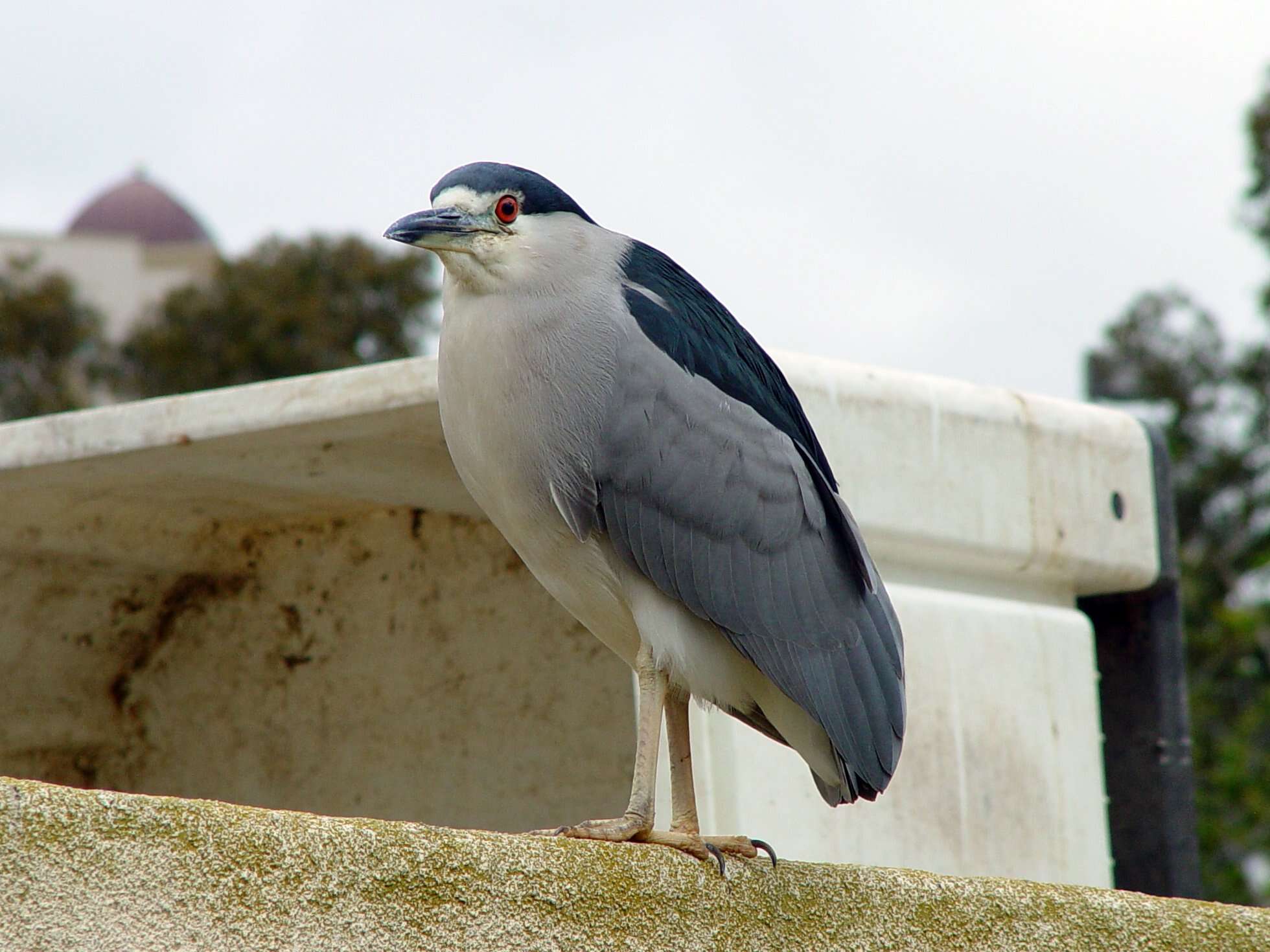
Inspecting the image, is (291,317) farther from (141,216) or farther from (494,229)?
(494,229)

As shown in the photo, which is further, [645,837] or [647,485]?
[647,485]

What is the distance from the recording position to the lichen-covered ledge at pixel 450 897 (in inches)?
90.4

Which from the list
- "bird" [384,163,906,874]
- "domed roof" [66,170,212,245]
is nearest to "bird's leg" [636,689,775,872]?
"bird" [384,163,906,874]

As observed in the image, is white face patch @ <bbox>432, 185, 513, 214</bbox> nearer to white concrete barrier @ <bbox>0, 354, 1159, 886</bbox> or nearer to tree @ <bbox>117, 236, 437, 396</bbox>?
white concrete barrier @ <bbox>0, 354, 1159, 886</bbox>

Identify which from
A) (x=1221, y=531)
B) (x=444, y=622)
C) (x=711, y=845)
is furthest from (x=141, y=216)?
(x=711, y=845)

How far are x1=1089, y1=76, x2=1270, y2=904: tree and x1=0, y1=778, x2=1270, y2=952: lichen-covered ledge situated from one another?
12.8m

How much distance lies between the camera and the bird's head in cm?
359

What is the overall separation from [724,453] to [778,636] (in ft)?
1.33

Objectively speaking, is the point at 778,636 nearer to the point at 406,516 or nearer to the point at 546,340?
the point at 546,340

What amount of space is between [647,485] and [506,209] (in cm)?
66

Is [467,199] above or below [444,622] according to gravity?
above

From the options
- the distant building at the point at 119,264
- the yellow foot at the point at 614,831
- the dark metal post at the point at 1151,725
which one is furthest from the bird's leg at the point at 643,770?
the distant building at the point at 119,264

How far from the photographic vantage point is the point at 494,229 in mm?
3635

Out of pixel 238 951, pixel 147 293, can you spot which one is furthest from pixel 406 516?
pixel 147 293
